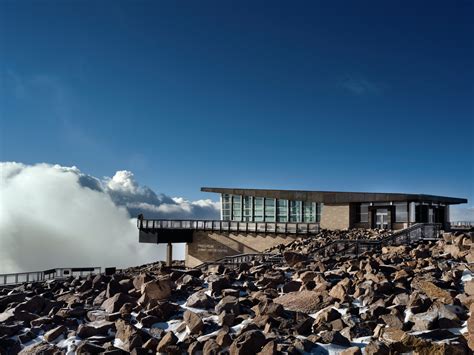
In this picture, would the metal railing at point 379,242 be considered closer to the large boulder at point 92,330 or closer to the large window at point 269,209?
the large boulder at point 92,330

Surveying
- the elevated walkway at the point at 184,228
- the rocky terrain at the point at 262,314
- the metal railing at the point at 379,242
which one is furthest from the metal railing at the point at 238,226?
the rocky terrain at the point at 262,314

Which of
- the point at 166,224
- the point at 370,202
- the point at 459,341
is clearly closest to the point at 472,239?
the point at 459,341

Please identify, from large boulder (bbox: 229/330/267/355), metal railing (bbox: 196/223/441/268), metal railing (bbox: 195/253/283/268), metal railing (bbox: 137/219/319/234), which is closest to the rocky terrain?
large boulder (bbox: 229/330/267/355)

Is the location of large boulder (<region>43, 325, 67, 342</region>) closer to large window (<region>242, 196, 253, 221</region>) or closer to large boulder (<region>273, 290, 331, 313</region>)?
large boulder (<region>273, 290, 331, 313</region>)

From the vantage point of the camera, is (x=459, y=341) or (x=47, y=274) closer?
(x=459, y=341)

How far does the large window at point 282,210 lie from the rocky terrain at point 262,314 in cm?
2557

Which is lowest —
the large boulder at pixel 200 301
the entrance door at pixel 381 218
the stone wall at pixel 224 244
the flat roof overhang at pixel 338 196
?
the stone wall at pixel 224 244

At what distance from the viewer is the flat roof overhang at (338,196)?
3319cm

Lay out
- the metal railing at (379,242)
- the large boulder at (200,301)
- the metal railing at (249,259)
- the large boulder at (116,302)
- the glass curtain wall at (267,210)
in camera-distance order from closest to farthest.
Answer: the large boulder at (200,301) → the large boulder at (116,302) → the metal railing at (249,259) → the metal railing at (379,242) → the glass curtain wall at (267,210)

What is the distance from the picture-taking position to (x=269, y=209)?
Result: 39.8 m

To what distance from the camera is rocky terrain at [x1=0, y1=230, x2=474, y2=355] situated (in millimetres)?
7238

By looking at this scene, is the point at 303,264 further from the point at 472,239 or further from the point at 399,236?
the point at 399,236

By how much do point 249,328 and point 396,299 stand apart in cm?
326

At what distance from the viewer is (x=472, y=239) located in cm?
1614
